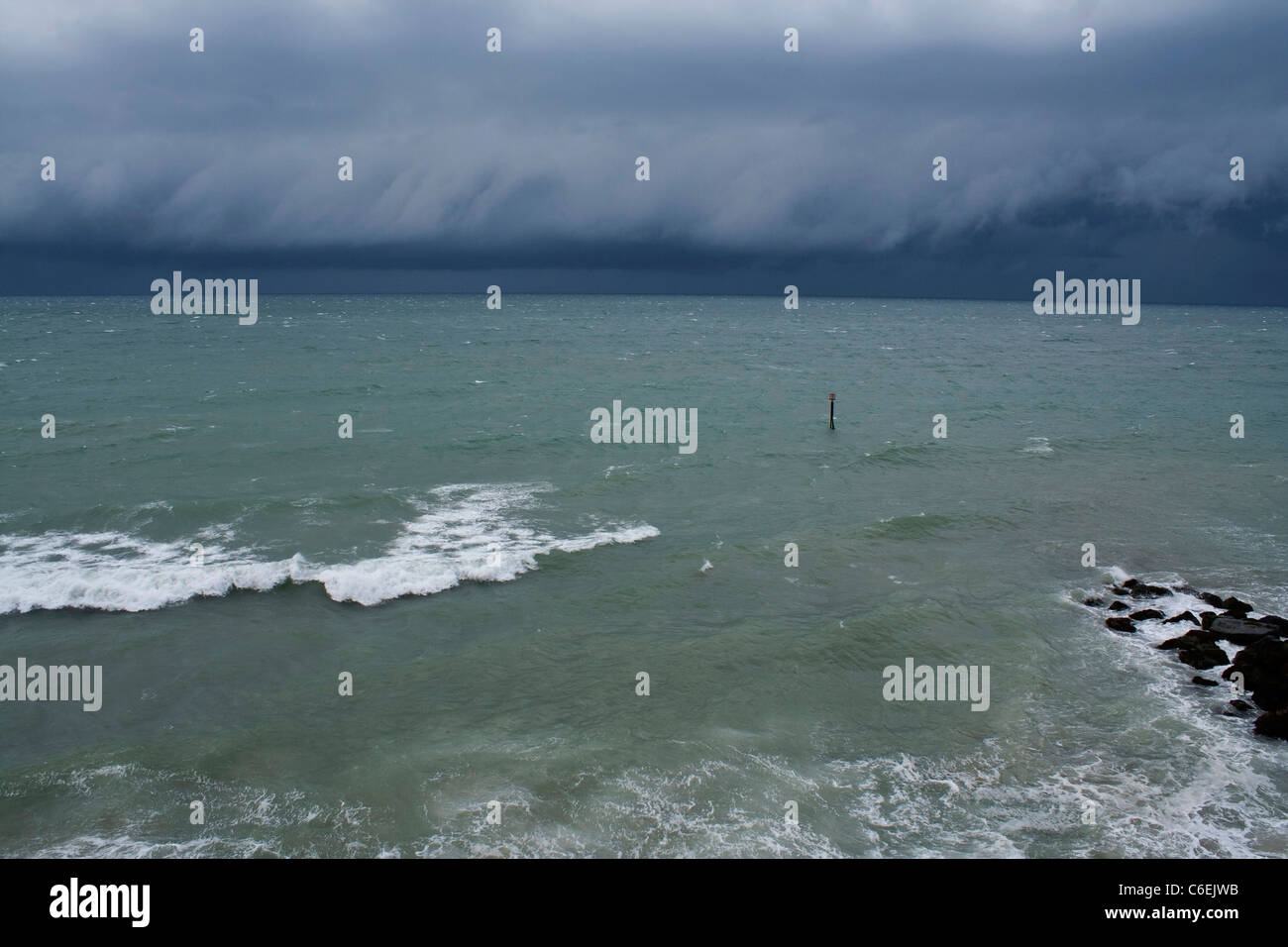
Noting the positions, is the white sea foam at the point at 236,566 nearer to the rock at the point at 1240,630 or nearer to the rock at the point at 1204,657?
the rock at the point at 1204,657

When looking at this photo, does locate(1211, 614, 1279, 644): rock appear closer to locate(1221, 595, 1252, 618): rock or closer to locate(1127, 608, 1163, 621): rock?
locate(1221, 595, 1252, 618): rock

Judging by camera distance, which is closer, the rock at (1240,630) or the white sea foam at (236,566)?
the rock at (1240,630)

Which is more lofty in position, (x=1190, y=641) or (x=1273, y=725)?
(x=1190, y=641)

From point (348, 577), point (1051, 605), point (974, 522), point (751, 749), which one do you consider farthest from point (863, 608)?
point (348, 577)

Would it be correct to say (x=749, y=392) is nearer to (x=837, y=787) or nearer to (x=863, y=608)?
(x=863, y=608)

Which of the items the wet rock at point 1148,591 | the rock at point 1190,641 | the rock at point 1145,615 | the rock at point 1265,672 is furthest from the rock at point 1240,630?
the wet rock at point 1148,591

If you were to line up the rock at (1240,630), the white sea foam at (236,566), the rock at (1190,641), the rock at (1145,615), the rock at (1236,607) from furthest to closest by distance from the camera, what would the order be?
the white sea foam at (236,566) → the rock at (1145,615) → the rock at (1236,607) → the rock at (1240,630) → the rock at (1190,641)

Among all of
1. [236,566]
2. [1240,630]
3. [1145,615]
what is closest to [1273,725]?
[1240,630]

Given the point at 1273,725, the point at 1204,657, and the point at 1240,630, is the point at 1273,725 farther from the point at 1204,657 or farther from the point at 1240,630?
the point at 1240,630
